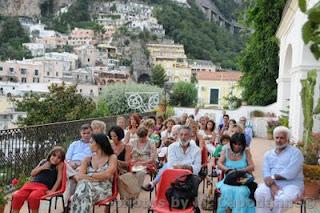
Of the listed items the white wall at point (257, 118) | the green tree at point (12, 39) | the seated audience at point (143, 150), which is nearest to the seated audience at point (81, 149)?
the seated audience at point (143, 150)

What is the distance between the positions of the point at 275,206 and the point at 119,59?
355 feet

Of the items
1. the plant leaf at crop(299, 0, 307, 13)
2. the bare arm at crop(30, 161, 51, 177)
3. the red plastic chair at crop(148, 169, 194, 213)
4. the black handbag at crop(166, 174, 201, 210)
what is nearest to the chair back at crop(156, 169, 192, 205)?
the red plastic chair at crop(148, 169, 194, 213)

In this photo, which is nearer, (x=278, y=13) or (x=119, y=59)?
(x=278, y=13)

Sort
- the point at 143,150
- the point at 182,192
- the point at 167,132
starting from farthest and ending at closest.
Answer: the point at 167,132 < the point at 143,150 < the point at 182,192

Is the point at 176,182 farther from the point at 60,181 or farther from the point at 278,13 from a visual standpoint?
the point at 278,13

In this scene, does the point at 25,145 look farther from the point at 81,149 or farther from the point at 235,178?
the point at 235,178

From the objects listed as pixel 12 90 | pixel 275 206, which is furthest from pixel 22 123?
pixel 12 90

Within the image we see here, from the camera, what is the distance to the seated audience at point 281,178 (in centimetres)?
456

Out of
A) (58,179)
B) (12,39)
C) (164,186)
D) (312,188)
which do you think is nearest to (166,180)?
(164,186)

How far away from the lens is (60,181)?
492cm

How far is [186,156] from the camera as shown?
17.8ft

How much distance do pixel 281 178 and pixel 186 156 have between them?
3.90 feet

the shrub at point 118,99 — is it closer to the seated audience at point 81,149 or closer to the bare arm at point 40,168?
the seated audience at point 81,149

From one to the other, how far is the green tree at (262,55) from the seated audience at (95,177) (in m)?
16.2
